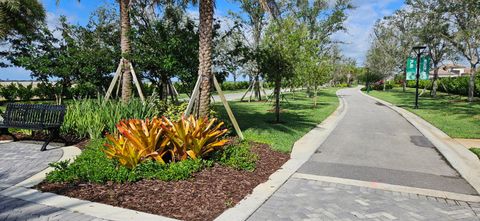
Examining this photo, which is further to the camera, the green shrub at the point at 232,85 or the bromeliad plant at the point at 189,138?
the green shrub at the point at 232,85

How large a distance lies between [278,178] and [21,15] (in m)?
22.5

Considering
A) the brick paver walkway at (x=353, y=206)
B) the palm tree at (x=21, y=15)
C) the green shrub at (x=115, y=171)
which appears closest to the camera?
the brick paver walkway at (x=353, y=206)

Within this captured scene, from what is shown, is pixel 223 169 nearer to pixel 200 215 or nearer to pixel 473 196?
pixel 200 215

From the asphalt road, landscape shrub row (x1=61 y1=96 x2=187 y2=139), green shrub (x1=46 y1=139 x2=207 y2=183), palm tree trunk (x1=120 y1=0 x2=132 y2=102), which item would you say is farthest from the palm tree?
the asphalt road

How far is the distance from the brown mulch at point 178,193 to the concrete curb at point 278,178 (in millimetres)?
126

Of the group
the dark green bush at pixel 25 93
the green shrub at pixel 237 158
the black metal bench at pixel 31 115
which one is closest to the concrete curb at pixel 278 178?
the green shrub at pixel 237 158

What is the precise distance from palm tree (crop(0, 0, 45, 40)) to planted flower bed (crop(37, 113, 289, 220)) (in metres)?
16.7

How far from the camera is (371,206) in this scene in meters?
4.52

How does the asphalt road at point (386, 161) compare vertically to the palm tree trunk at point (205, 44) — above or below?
below

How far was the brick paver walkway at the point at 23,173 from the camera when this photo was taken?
3840mm

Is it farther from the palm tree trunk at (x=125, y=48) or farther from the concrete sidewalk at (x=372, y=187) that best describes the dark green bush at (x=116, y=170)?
the palm tree trunk at (x=125, y=48)

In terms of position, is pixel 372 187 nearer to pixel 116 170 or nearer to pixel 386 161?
pixel 386 161

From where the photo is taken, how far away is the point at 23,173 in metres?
5.49

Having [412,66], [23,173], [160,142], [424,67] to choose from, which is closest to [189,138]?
[160,142]
